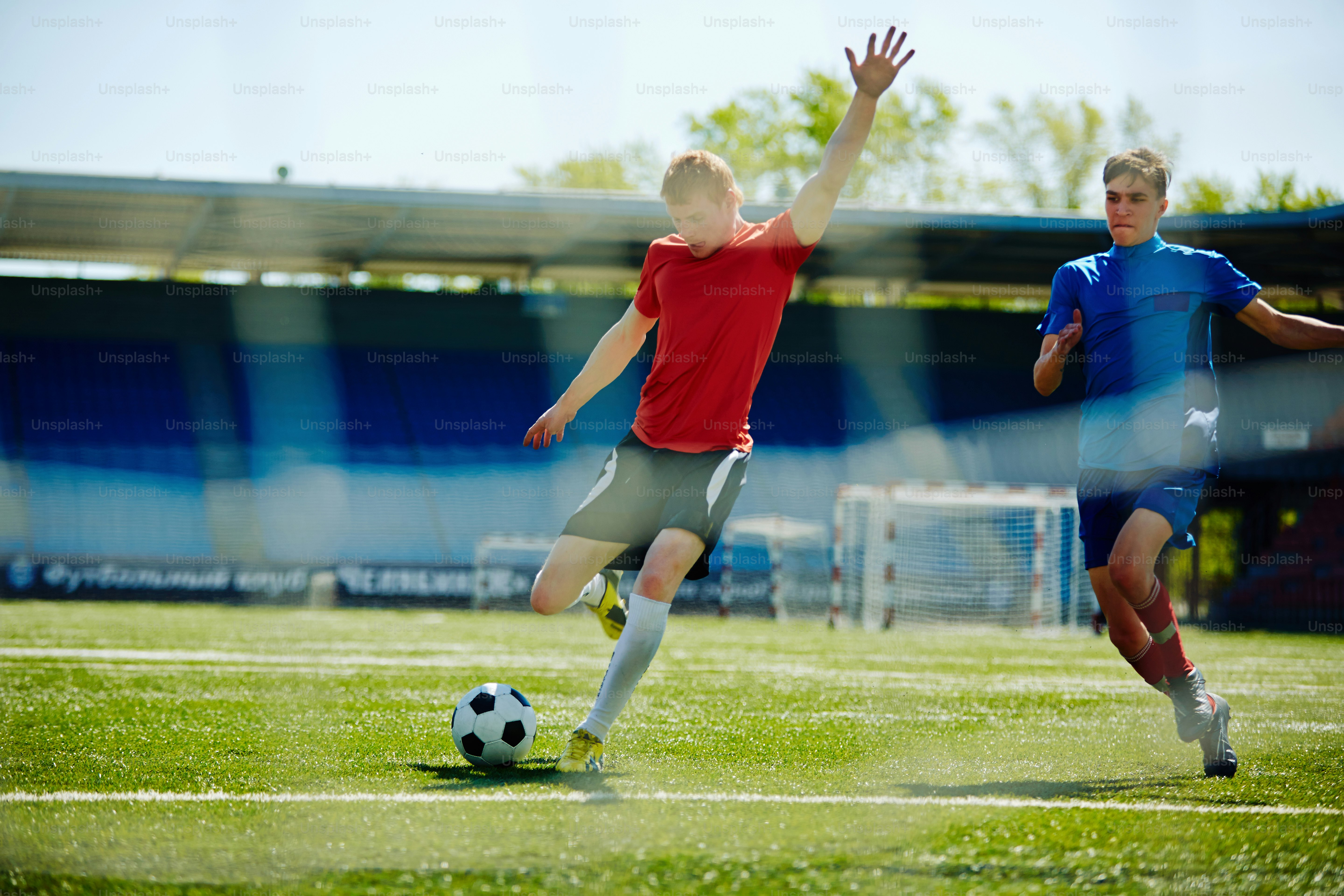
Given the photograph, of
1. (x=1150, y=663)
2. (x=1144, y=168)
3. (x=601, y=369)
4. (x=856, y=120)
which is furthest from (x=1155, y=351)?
(x=601, y=369)

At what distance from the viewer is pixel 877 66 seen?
11.2 feet

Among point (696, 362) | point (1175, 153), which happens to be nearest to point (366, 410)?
point (696, 362)

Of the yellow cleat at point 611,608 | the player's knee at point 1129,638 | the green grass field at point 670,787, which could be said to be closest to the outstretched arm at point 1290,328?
the player's knee at point 1129,638

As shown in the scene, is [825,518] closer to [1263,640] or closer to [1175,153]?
[1263,640]

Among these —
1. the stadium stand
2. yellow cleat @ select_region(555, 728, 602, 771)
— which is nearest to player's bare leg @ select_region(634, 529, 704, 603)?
yellow cleat @ select_region(555, 728, 602, 771)

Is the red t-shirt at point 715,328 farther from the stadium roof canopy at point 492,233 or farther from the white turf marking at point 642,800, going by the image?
the stadium roof canopy at point 492,233

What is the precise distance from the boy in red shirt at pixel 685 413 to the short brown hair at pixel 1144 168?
1.13 metres

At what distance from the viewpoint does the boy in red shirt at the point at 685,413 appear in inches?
145

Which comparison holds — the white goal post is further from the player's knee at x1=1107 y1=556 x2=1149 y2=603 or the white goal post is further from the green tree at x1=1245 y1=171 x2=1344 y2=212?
the green tree at x1=1245 y1=171 x2=1344 y2=212

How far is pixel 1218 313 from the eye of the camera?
4191 mm

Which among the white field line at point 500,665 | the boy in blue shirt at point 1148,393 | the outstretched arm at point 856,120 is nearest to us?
the outstretched arm at point 856,120

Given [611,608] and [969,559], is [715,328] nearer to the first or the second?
[611,608]

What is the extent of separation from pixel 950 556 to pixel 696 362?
11.4m

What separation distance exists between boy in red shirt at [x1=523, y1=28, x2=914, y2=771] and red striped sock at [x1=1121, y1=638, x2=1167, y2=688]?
1.73 m
